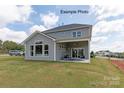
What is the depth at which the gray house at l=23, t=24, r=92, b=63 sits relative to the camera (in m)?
20.9

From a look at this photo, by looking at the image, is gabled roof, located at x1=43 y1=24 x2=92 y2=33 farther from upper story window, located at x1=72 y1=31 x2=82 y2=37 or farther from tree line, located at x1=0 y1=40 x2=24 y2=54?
tree line, located at x1=0 y1=40 x2=24 y2=54

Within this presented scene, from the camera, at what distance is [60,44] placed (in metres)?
22.0

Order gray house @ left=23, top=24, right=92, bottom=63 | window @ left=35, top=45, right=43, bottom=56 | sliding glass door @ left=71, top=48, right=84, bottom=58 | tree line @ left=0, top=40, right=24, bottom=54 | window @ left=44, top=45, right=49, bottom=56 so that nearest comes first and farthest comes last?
tree line @ left=0, top=40, right=24, bottom=54 < gray house @ left=23, top=24, right=92, bottom=63 < window @ left=44, top=45, right=49, bottom=56 < sliding glass door @ left=71, top=48, right=84, bottom=58 < window @ left=35, top=45, right=43, bottom=56

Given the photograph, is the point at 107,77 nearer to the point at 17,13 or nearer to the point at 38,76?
the point at 38,76

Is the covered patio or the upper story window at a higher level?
the upper story window

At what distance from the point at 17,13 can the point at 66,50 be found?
29.1ft

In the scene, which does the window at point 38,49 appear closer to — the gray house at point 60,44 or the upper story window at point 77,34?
the gray house at point 60,44

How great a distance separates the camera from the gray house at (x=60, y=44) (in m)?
20.9

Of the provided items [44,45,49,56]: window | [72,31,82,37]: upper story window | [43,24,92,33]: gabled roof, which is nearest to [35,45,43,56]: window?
[44,45,49,56]: window

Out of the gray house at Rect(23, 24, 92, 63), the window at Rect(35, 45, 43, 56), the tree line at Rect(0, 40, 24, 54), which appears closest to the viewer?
the tree line at Rect(0, 40, 24, 54)

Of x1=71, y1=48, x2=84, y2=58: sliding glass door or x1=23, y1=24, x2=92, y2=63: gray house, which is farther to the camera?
x1=71, y1=48, x2=84, y2=58: sliding glass door

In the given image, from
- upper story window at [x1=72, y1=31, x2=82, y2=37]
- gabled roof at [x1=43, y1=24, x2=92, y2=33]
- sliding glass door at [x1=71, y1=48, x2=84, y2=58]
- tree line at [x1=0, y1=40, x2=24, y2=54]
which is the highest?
gabled roof at [x1=43, y1=24, x2=92, y2=33]

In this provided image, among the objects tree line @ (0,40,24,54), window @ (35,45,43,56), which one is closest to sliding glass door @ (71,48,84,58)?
window @ (35,45,43,56)
